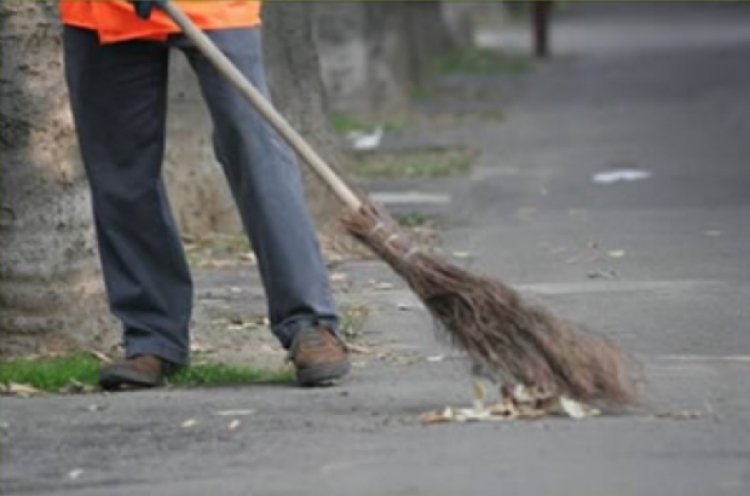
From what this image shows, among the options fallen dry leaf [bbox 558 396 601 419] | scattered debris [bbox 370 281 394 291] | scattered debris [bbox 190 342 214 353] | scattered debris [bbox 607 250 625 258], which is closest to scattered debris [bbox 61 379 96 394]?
scattered debris [bbox 190 342 214 353]

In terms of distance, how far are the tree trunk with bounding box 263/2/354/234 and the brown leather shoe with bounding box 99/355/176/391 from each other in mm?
4477

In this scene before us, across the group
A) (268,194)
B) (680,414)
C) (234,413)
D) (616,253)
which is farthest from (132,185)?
(616,253)

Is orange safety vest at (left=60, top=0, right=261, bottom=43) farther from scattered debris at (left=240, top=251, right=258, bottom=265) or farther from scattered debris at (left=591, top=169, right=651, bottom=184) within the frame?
scattered debris at (left=591, top=169, right=651, bottom=184)

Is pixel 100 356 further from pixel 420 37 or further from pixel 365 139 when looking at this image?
pixel 420 37

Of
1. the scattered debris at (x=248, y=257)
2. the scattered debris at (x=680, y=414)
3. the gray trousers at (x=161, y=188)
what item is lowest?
the scattered debris at (x=248, y=257)

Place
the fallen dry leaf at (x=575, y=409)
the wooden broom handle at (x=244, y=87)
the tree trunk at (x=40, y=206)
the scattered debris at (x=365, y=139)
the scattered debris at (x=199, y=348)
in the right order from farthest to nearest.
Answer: the scattered debris at (x=365, y=139) → the scattered debris at (x=199, y=348) → the tree trunk at (x=40, y=206) → the wooden broom handle at (x=244, y=87) → the fallen dry leaf at (x=575, y=409)

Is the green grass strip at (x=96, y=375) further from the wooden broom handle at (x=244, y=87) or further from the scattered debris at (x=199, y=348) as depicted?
the wooden broom handle at (x=244, y=87)

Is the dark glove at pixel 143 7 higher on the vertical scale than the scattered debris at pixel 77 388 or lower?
higher

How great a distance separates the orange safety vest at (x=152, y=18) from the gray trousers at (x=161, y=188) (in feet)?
0.11

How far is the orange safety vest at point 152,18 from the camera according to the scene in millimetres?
6805

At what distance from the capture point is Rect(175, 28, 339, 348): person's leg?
6809mm

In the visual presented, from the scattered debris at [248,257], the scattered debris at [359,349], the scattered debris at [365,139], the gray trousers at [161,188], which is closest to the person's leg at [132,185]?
the gray trousers at [161,188]

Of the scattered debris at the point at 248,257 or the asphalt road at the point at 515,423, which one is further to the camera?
the scattered debris at the point at 248,257

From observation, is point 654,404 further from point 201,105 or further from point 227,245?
point 201,105
